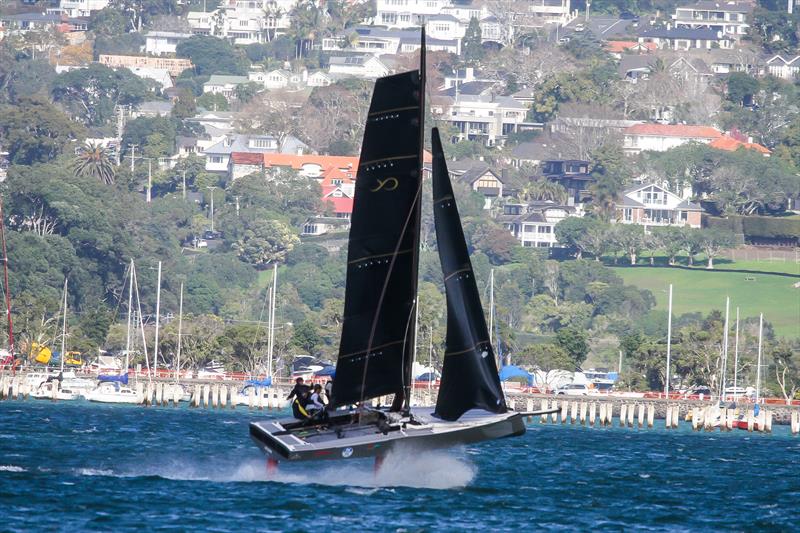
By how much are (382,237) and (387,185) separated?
3.42ft

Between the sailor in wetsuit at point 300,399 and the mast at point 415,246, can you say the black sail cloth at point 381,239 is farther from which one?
the sailor in wetsuit at point 300,399

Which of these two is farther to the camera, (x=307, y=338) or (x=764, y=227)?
(x=764, y=227)

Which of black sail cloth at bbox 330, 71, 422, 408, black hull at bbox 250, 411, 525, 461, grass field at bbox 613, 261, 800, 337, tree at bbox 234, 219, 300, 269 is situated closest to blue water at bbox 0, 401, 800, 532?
black hull at bbox 250, 411, 525, 461

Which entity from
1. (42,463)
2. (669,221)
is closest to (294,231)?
(669,221)

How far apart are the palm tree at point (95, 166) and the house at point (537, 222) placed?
1272 inches

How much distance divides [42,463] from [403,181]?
12534 millimetres

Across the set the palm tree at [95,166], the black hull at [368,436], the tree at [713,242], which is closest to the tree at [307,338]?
the tree at [713,242]

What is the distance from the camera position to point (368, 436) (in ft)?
148

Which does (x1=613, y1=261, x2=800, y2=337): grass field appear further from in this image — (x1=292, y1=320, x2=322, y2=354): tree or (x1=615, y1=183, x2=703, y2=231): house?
(x1=292, y1=320, x2=322, y2=354): tree

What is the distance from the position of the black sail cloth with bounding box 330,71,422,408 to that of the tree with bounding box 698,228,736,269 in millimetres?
127119

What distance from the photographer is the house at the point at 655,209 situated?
192 m

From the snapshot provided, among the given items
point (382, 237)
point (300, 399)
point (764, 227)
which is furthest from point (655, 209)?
point (382, 237)

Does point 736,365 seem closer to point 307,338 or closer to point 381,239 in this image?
point 307,338

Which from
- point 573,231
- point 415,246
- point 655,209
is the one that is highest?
point 655,209
